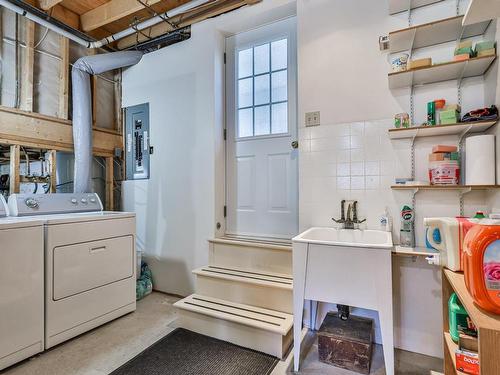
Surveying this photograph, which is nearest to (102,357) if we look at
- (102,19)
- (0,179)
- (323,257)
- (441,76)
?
(323,257)

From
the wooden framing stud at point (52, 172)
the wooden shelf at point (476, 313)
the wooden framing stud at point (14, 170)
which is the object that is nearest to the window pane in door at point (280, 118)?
the wooden shelf at point (476, 313)

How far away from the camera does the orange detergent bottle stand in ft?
2.63

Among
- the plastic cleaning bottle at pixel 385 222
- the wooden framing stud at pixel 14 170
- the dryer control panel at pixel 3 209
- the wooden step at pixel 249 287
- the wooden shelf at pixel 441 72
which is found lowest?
the wooden step at pixel 249 287

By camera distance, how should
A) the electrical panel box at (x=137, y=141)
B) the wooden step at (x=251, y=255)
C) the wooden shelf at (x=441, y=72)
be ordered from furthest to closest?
1. the electrical panel box at (x=137, y=141)
2. the wooden step at (x=251, y=255)
3. the wooden shelf at (x=441, y=72)

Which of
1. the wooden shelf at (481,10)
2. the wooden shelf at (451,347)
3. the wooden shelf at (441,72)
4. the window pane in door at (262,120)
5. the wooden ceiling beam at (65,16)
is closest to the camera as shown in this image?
the wooden shelf at (481,10)

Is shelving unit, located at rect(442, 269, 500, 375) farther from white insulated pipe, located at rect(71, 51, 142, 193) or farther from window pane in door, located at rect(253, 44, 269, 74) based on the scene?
white insulated pipe, located at rect(71, 51, 142, 193)

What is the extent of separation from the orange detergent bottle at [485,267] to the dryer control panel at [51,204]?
2.77 m

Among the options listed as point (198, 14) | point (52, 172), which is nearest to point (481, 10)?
point (198, 14)

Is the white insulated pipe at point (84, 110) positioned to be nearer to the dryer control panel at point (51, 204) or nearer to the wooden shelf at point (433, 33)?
the dryer control panel at point (51, 204)

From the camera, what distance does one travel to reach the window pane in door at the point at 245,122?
108 inches

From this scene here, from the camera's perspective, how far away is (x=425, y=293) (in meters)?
1.83

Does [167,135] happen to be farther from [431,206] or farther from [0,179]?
[431,206]

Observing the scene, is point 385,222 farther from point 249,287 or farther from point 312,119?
point 249,287

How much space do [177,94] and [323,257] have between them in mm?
2299
